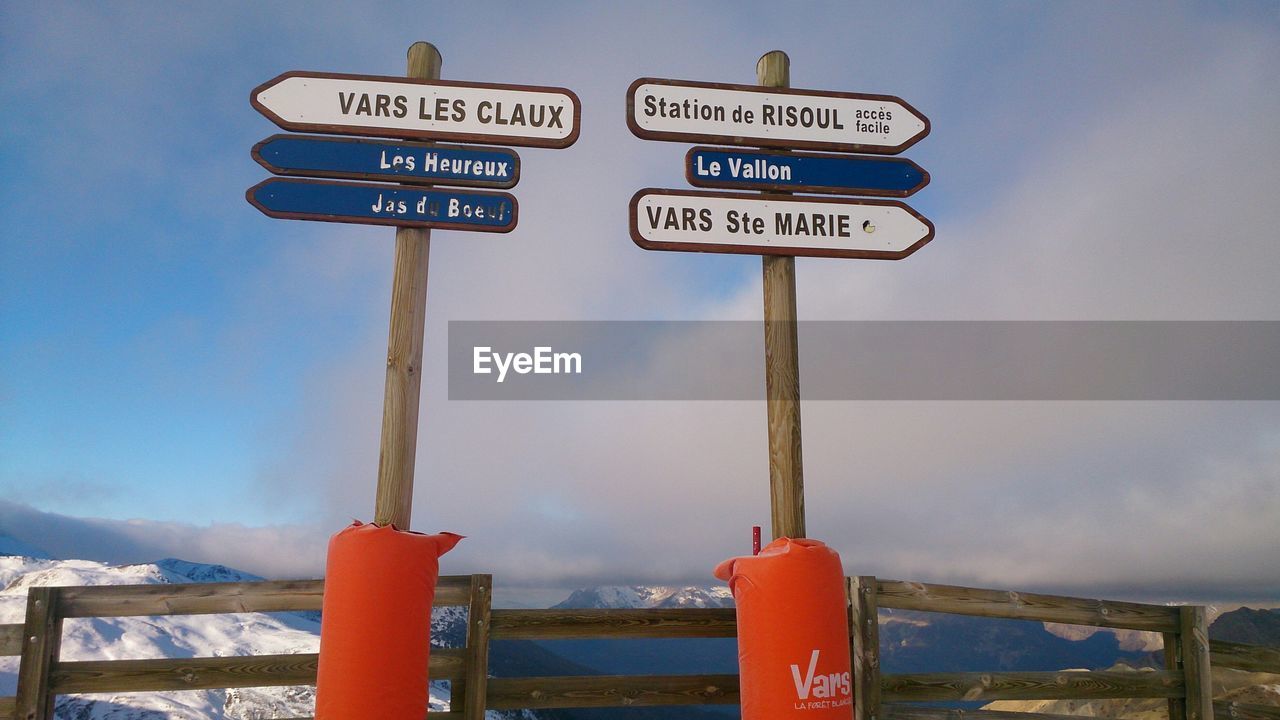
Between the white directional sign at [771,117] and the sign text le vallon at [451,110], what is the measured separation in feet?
2.22

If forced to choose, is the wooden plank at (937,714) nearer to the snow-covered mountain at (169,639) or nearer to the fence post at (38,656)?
the fence post at (38,656)

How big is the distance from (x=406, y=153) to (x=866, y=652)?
16.0ft

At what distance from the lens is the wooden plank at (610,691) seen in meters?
5.34

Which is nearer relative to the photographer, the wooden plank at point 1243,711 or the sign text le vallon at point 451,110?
the sign text le vallon at point 451,110

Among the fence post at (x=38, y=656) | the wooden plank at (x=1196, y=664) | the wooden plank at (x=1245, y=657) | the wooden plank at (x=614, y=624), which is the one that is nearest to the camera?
the fence post at (x=38, y=656)

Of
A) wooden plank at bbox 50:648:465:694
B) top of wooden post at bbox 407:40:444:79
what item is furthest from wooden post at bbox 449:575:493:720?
top of wooden post at bbox 407:40:444:79

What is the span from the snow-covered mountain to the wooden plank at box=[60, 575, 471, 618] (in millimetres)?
75563

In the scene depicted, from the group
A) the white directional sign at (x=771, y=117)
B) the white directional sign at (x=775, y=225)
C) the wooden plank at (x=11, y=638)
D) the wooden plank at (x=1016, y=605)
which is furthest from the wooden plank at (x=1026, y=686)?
the wooden plank at (x=11, y=638)

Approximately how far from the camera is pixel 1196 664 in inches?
248

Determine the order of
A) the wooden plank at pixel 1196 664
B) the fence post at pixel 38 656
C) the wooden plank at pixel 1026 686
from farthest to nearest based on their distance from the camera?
the wooden plank at pixel 1196 664 → the wooden plank at pixel 1026 686 → the fence post at pixel 38 656

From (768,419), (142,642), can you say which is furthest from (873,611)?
(142,642)

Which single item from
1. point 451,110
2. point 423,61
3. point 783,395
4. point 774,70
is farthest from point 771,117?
point 423,61

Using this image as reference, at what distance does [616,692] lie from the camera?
541cm

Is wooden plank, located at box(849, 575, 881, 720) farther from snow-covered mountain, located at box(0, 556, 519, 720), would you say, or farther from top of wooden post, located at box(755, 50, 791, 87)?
snow-covered mountain, located at box(0, 556, 519, 720)
